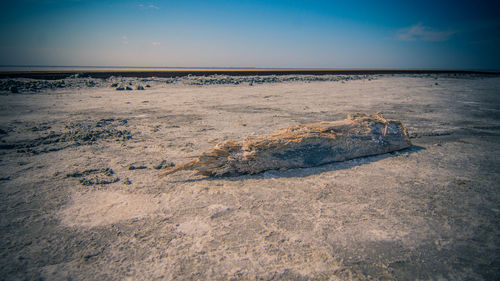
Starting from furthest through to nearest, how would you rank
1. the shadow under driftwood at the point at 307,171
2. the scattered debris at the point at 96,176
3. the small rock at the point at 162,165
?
the small rock at the point at 162,165 → the shadow under driftwood at the point at 307,171 → the scattered debris at the point at 96,176

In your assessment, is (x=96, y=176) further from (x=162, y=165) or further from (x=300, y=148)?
(x=300, y=148)

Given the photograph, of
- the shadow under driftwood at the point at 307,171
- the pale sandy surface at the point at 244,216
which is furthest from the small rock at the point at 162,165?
the shadow under driftwood at the point at 307,171

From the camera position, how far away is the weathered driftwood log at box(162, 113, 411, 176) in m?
2.34

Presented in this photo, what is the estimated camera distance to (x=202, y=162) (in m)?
2.30

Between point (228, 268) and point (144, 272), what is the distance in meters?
0.48

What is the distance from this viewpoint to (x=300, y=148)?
8.06ft

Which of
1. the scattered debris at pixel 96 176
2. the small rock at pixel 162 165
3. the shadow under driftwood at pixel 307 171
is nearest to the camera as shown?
the scattered debris at pixel 96 176

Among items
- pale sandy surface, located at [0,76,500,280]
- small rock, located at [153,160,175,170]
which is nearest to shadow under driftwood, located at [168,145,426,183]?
pale sandy surface, located at [0,76,500,280]

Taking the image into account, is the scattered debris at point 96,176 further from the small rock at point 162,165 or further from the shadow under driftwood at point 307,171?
the shadow under driftwood at point 307,171

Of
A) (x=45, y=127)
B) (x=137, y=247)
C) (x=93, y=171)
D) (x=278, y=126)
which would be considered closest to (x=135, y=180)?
(x=93, y=171)

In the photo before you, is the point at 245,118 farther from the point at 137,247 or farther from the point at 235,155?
the point at 137,247

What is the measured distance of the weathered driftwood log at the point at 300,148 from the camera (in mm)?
2340

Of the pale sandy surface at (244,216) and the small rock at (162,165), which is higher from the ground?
the small rock at (162,165)

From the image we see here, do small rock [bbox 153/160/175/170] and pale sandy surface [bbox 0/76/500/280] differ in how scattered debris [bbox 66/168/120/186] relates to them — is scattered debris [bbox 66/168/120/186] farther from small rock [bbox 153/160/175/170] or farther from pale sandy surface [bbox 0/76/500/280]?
small rock [bbox 153/160/175/170]
